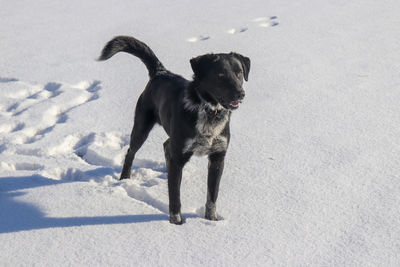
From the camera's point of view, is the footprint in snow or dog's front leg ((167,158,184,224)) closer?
dog's front leg ((167,158,184,224))

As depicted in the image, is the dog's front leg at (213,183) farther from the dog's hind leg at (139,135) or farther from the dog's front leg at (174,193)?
the dog's hind leg at (139,135)

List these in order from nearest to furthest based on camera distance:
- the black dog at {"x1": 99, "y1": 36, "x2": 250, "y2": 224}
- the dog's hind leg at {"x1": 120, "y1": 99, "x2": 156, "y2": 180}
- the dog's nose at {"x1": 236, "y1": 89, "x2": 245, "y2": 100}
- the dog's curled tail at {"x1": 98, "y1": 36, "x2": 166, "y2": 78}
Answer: the dog's nose at {"x1": 236, "y1": 89, "x2": 245, "y2": 100}, the black dog at {"x1": 99, "y1": 36, "x2": 250, "y2": 224}, the dog's hind leg at {"x1": 120, "y1": 99, "x2": 156, "y2": 180}, the dog's curled tail at {"x1": 98, "y1": 36, "x2": 166, "y2": 78}

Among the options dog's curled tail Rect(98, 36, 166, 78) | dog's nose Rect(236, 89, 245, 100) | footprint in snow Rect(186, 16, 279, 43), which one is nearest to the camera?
dog's nose Rect(236, 89, 245, 100)

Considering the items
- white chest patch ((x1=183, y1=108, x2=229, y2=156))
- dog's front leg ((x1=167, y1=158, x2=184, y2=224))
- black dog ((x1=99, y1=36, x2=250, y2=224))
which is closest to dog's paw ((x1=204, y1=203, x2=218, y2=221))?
black dog ((x1=99, y1=36, x2=250, y2=224))

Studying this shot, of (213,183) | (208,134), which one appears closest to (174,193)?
(213,183)

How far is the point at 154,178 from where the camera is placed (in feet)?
12.9

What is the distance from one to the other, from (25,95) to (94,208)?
2961 millimetres

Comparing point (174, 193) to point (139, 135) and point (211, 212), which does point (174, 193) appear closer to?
point (211, 212)

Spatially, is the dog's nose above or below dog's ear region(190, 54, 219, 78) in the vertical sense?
below

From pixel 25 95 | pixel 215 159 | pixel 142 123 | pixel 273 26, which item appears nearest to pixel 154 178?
pixel 142 123

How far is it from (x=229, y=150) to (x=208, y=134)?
110 cm

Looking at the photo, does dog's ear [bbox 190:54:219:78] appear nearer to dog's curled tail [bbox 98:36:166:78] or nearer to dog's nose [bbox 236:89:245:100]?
dog's nose [bbox 236:89:245:100]

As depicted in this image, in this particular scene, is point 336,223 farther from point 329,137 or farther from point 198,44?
point 198,44

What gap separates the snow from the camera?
297 cm
